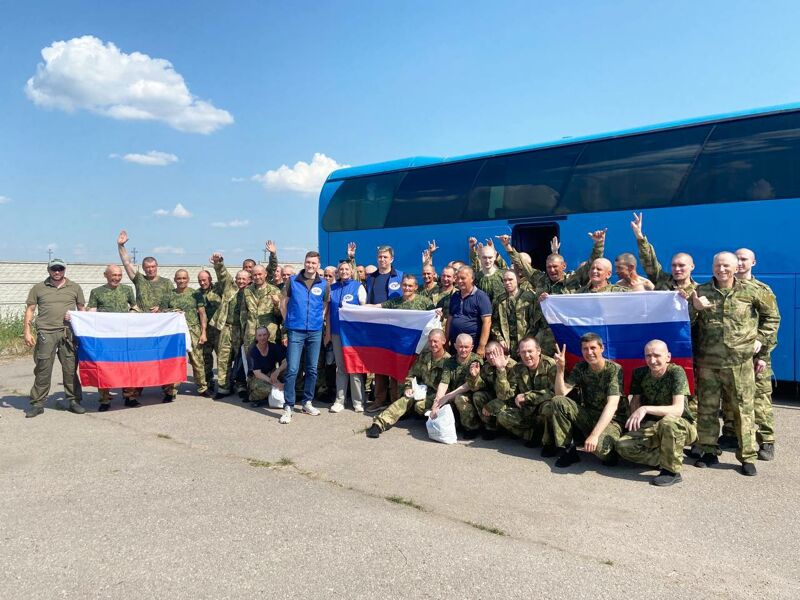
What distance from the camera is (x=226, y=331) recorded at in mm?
7930

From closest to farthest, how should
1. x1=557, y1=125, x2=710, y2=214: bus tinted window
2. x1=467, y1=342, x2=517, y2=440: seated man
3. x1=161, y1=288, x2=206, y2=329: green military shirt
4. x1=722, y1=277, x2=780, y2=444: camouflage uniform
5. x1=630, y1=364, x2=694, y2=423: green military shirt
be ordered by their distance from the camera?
x1=630, y1=364, x2=694, y2=423: green military shirt < x1=722, y1=277, x2=780, y2=444: camouflage uniform < x1=467, y1=342, x2=517, y2=440: seated man < x1=557, y1=125, x2=710, y2=214: bus tinted window < x1=161, y1=288, x2=206, y2=329: green military shirt

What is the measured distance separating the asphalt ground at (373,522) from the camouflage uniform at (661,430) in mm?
180

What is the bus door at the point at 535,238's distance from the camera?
8648 millimetres

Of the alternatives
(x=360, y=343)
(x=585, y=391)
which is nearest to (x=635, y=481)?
(x=585, y=391)

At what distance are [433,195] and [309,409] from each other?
179 inches

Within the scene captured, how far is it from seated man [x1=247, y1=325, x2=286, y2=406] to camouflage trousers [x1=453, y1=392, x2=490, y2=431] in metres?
2.65

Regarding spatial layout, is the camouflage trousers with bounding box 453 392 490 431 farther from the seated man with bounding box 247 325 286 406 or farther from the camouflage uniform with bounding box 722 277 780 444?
the seated man with bounding box 247 325 286 406

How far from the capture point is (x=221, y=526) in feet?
12.1

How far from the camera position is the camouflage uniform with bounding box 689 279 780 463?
15.4 feet

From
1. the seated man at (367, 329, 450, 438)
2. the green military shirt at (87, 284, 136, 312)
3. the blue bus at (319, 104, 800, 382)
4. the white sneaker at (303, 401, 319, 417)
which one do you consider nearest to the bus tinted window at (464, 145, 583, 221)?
the blue bus at (319, 104, 800, 382)

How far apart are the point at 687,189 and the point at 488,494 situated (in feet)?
16.4

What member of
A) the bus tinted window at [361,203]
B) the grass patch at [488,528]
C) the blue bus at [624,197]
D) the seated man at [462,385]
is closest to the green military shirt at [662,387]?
the seated man at [462,385]

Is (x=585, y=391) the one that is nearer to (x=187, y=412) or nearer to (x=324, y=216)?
(x=187, y=412)

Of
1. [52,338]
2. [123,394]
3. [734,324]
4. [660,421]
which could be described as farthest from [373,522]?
[52,338]
